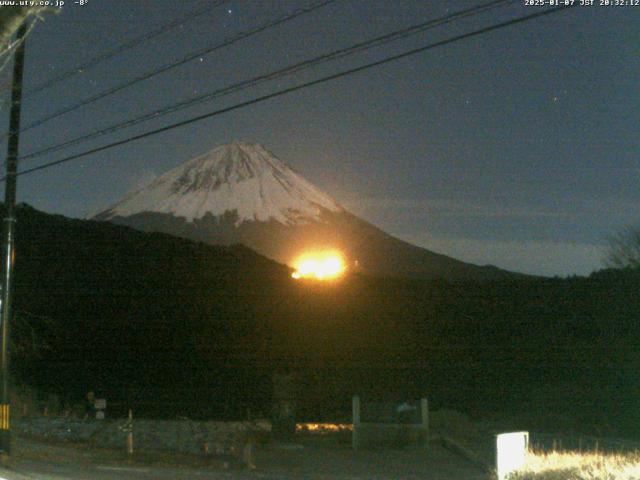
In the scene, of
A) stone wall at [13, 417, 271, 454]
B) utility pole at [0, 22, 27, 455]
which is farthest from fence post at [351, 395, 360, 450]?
utility pole at [0, 22, 27, 455]

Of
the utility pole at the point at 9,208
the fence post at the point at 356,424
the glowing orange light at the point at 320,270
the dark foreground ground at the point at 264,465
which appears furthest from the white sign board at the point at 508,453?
the glowing orange light at the point at 320,270

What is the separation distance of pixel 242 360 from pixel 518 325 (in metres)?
12.8

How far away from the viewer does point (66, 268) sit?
4716 centimetres

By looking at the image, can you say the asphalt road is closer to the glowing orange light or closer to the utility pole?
the utility pole

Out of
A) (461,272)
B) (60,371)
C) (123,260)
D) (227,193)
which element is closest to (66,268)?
(123,260)

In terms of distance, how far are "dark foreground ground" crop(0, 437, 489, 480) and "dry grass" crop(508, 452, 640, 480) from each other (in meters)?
1.68

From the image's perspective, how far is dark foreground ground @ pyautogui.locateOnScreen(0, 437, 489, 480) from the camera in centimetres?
1530

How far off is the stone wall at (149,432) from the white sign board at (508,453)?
1090cm

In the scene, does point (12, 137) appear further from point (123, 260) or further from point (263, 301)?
point (123, 260)

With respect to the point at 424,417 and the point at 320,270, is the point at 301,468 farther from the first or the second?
the point at 320,270

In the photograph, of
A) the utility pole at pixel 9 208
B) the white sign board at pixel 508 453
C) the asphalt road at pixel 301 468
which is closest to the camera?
the white sign board at pixel 508 453

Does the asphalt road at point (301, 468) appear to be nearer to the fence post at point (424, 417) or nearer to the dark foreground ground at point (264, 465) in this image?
the dark foreground ground at point (264, 465)

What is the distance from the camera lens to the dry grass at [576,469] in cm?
1134

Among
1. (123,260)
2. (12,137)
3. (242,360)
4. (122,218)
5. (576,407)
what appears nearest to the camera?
(12,137)
